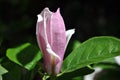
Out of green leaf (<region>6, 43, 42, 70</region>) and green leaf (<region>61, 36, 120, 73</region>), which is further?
green leaf (<region>6, 43, 42, 70</region>)

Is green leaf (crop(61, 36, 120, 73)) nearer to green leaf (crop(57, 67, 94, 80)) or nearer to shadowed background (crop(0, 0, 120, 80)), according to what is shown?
green leaf (crop(57, 67, 94, 80))

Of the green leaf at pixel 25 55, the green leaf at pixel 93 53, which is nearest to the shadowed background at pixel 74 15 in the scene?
the green leaf at pixel 25 55

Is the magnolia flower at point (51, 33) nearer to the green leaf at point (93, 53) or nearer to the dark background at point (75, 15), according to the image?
the green leaf at point (93, 53)

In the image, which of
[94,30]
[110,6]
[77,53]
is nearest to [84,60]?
[77,53]

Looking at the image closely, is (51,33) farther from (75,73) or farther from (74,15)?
(74,15)

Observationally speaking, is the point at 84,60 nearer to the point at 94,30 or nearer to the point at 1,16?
the point at 1,16

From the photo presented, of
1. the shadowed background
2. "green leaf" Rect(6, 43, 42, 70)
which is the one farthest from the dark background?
"green leaf" Rect(6, 43, 42, 70)

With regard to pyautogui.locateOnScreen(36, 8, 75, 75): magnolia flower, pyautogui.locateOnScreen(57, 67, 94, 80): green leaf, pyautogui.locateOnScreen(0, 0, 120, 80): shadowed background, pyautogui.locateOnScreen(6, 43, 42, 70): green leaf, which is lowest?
pyautogui.locateOnScreen(0, 0, 120, 80): shadowed background
